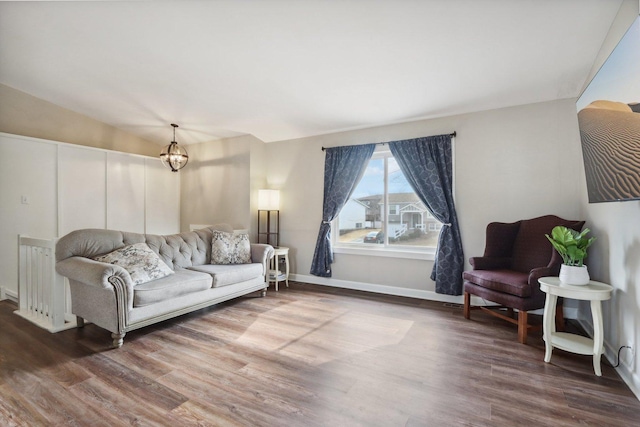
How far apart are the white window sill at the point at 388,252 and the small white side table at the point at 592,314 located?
1507 mm

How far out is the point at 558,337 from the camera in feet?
7.73

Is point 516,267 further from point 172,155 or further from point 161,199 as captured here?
point 161,199

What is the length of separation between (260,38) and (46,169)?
12.5ft

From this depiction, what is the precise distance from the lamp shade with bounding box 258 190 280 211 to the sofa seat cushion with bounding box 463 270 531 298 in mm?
3006

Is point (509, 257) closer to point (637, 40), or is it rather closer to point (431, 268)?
point (431, 268)

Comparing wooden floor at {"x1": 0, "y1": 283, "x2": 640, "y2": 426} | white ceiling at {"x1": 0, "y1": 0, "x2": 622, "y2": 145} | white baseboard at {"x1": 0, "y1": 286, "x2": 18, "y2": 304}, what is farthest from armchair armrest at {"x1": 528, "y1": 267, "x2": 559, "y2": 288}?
white baseboard at {"x1": 0, "y1": 286, "x2": 18, "y2": 304}

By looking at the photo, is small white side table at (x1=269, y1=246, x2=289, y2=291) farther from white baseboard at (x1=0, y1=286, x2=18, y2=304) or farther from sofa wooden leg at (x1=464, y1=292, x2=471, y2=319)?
white baseboard at (x1=0, y1=286, x2=18, y2=304)

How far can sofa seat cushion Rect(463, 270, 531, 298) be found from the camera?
103 inches

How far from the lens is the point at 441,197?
12.1 feet

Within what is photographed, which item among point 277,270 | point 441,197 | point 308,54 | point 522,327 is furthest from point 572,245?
point 277,270

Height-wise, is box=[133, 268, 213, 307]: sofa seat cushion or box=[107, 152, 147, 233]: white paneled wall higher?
box=[107, 152, 147, 233]: white paneled wall

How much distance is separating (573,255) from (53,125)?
21.7 ft

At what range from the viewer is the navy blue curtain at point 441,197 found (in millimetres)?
3639

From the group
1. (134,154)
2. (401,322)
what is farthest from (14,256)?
(401,322)
